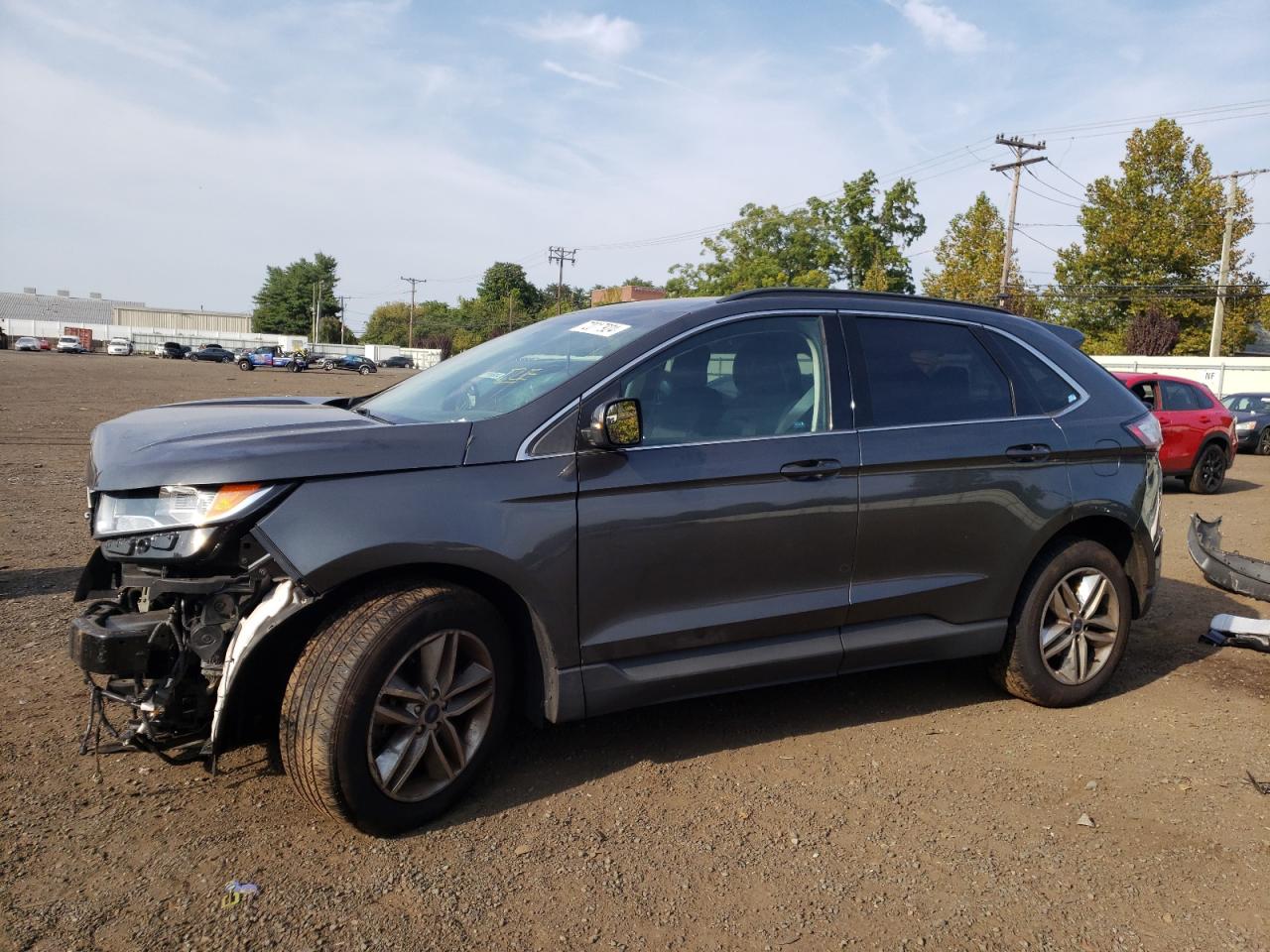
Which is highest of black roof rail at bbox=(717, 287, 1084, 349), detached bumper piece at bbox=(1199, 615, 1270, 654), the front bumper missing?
black roof rail at bbox=(717, 287, 1084, 349)

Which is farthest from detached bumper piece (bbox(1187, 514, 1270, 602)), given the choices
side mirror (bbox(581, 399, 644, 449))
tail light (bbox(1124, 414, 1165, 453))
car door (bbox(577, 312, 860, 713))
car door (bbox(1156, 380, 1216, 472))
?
car door (bbox(1156, 380, 1216, 472))

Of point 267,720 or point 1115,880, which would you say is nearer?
point 1115,880

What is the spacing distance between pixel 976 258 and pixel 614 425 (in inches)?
1705

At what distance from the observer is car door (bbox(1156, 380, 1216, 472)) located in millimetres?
12898

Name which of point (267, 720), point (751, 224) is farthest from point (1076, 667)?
point (751, 224)

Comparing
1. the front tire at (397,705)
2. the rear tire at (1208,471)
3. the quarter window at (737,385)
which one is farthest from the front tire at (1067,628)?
the rear tire at (1208,471)

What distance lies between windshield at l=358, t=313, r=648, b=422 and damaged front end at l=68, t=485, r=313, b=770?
35.4 inches

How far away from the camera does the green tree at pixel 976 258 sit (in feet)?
137

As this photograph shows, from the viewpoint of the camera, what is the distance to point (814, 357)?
393 cm

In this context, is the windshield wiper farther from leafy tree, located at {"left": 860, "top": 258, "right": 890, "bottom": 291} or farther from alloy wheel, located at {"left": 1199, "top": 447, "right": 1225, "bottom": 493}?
leafy tree, located at {"left": 860, "top": 258, "right": 890, "bottom": 291}

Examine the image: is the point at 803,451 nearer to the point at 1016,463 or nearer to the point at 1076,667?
the point at 1016,463

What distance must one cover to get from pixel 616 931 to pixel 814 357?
90.0 inches

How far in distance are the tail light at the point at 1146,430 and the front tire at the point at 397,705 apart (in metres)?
3.21

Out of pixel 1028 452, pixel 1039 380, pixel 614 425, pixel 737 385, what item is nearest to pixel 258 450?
pixel 614 425
